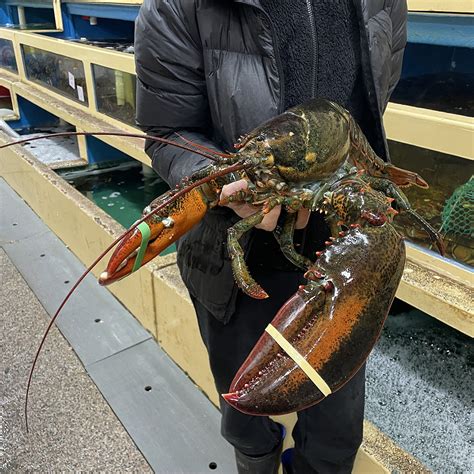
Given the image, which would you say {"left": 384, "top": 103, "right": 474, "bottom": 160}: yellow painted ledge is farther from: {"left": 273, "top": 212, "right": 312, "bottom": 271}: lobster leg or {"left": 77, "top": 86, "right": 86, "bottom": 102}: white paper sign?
{"left": 77, "top": 86, "right": 86, "bottom": 102}: white paper sign

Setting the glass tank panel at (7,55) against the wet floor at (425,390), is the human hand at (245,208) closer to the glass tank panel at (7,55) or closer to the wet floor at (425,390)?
the wet floor at (425,390)

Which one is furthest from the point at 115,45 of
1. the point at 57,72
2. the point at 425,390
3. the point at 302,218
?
the point at 302,218

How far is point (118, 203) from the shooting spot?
4.63 m

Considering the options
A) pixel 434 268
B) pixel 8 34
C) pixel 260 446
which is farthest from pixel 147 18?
pixel 8 34

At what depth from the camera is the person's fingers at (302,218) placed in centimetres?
112

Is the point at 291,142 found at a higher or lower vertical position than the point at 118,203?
higher

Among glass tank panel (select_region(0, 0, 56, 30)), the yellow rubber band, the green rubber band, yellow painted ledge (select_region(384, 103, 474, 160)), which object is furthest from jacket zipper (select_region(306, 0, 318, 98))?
glass tank panel (select_region(0, 0, 56, 30))

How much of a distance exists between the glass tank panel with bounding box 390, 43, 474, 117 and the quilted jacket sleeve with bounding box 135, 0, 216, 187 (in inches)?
65.7

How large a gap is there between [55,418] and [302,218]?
4.62 feet

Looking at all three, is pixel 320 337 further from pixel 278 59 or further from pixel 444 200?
pixel 444 200

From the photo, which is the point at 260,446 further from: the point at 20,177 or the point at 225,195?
the point at 20,177

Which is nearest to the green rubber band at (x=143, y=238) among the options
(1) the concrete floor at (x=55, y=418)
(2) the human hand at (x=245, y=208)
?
(2) the human hand at (x=245, y=208)

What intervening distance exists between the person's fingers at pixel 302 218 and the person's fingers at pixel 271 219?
83 millimetres

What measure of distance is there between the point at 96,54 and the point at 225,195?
11.3 feet
